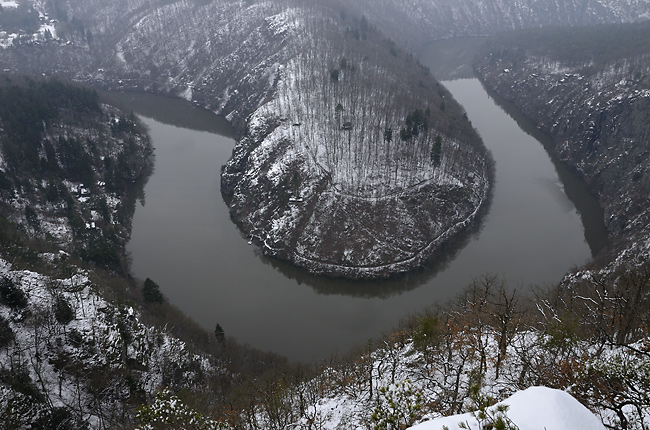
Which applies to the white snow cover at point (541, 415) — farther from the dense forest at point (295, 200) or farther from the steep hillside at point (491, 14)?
the steep hillside at point (491, 14)

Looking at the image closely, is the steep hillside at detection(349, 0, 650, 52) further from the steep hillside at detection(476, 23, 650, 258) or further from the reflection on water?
the reflection on water

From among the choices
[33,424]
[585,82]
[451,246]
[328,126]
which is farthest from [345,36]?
[33,424]

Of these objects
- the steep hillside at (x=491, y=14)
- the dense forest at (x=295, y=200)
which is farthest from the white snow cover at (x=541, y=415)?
the steep hillside at (x=491, y=14)

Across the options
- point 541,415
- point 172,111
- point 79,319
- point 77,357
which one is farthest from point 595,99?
point 172,111

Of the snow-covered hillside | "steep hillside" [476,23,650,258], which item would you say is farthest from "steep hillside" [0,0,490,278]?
the snow-covered hillside

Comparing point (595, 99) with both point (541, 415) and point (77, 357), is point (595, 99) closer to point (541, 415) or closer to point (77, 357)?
point (541, 415)
